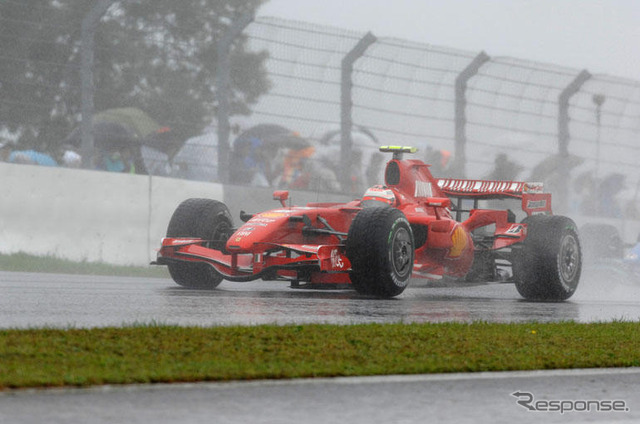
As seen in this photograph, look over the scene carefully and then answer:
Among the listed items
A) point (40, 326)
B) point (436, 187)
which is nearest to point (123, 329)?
point (40, 326)

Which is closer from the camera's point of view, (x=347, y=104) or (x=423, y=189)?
(x=423, y=189)

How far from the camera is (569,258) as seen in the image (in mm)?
14914

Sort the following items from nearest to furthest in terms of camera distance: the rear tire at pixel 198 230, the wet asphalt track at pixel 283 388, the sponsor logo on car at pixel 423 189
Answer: the wet asphalt track at pixel 283 388 → the rear tire at pixel 198 230 → the sponsor logo on car at pixel 423 189

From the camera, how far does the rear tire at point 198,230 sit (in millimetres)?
13648

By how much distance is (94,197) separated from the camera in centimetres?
1689

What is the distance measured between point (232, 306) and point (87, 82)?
22.9ft

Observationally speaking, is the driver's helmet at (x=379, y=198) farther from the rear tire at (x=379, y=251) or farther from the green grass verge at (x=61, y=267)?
the green grass verge at (x=61, y=267)

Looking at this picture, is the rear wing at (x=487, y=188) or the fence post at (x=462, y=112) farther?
the fence post at (x=462, y=112)

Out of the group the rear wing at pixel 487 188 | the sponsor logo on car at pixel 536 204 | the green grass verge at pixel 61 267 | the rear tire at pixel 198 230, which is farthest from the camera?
the green grass verge at pixel 61 267

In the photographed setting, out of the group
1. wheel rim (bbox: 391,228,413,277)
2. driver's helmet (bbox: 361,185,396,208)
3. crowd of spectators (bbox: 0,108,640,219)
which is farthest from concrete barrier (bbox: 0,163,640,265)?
wheel rim (bbox: 391,228,413,277)

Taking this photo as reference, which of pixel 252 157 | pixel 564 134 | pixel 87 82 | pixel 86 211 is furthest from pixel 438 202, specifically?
pixel 564 134

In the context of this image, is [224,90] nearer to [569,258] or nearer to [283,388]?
[569,258]

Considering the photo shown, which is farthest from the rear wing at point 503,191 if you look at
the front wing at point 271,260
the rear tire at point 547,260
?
the front wing at point 271,260

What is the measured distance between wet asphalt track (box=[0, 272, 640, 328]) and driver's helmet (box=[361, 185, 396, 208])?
0.99 m
